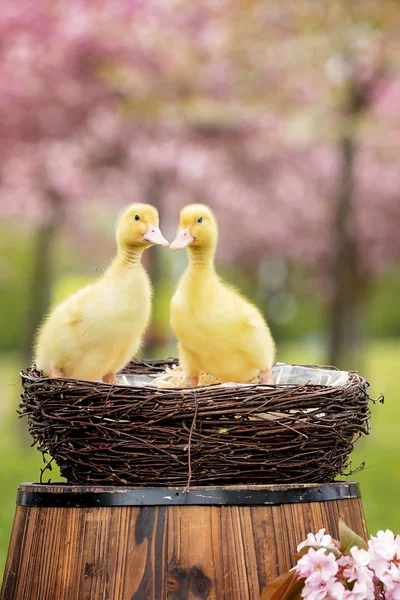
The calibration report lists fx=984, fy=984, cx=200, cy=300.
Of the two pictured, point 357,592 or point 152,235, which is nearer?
point 357,592

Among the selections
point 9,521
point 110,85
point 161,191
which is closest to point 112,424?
point 9,521

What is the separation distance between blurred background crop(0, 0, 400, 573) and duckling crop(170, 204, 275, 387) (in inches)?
188

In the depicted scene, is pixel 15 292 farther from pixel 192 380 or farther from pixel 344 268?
pixel 192 380

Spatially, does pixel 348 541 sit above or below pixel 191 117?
below

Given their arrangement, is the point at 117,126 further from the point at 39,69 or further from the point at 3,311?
the point at 3,311

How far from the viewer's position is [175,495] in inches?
82.0

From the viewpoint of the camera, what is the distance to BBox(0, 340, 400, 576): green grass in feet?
19.3

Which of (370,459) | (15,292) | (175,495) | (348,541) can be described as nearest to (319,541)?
(348,541)

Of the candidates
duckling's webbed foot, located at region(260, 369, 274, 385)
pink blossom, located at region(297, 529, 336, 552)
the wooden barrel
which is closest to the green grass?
the wooden barrel

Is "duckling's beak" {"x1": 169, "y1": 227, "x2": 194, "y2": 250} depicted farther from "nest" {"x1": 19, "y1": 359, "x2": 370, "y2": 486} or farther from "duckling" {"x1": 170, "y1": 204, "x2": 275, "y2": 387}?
"nest" {"x1": 19, "y1": 359, "x2": 370, "y2": 486}

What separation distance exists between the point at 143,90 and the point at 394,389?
778 cm

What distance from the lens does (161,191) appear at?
11.2m

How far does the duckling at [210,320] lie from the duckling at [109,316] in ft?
0.28

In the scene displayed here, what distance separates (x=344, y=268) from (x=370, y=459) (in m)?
2.32
